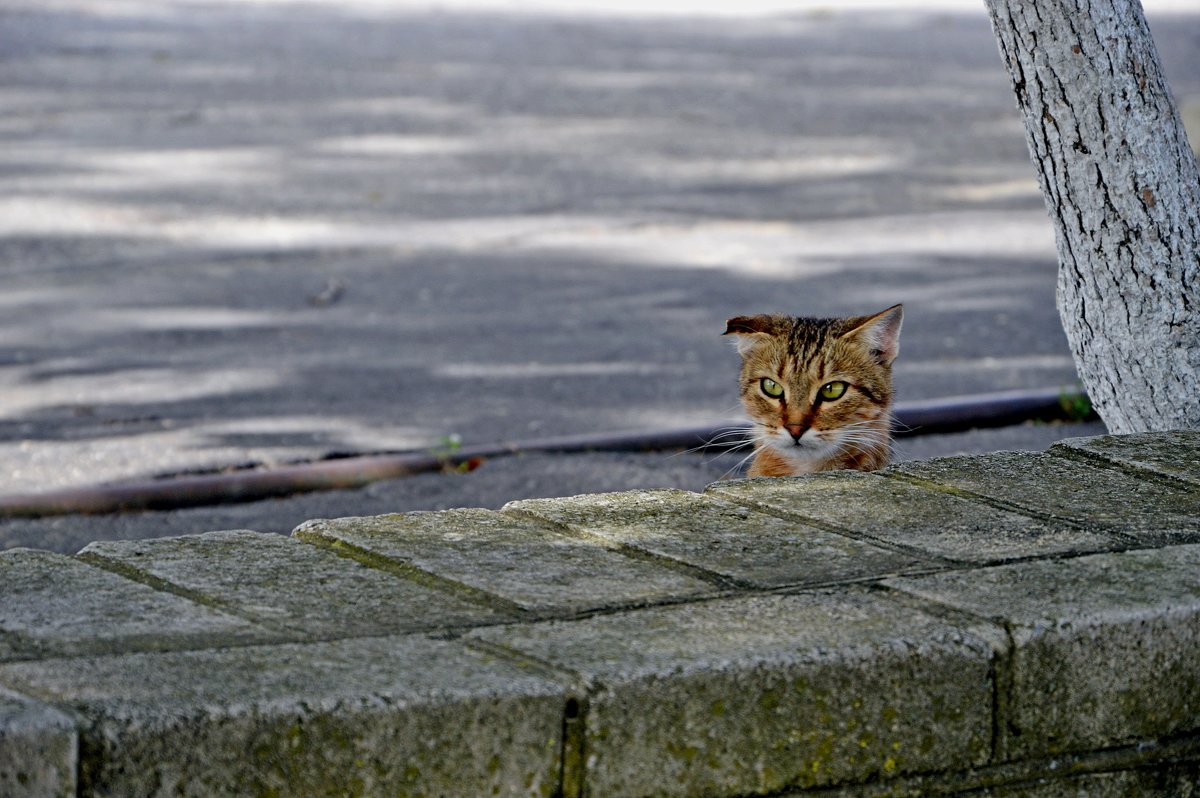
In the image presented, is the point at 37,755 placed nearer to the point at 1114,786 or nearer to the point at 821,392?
the point at 1114,786

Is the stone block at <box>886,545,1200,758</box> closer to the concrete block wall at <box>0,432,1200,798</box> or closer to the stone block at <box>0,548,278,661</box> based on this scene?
the concrete block wall at <box>0,432,1200,798</box>

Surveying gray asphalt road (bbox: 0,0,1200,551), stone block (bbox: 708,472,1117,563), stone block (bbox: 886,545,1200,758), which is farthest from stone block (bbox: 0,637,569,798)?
gray asphalt road (bbox: 0,0,1200,551)

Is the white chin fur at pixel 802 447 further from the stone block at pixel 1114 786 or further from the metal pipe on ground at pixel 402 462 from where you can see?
the stone block at pixel 1114 786

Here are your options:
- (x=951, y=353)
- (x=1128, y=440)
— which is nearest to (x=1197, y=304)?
(x=1128, y=440)

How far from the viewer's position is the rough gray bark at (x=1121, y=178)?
3.49 m

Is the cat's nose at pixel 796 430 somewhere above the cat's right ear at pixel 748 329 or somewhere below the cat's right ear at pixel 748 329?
below

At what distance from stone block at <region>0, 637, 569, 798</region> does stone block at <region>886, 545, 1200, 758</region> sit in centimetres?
63

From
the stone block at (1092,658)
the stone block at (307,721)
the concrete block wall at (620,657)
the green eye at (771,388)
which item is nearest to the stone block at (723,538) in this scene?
the concrete block wall at (620,657)

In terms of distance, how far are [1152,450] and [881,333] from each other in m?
1.22

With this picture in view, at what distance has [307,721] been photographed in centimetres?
188

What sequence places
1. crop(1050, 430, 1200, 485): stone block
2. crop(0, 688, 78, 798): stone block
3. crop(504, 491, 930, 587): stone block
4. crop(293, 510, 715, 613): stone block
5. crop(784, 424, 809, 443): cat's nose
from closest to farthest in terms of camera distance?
crop(0, 688, 78, 798): stone block < crop(293, 510, 715, 613): stone block < crop(504, 491, 930, 587): stone block < crop(1050, 430, 1200, 485): stone block < crop(784, 424, 809, 443): cat's nose

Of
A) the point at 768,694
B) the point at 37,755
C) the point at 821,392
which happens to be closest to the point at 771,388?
the point at 821,392

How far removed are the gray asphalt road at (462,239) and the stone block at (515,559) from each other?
9.14 feet

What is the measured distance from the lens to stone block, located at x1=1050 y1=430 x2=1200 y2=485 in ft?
9.62
